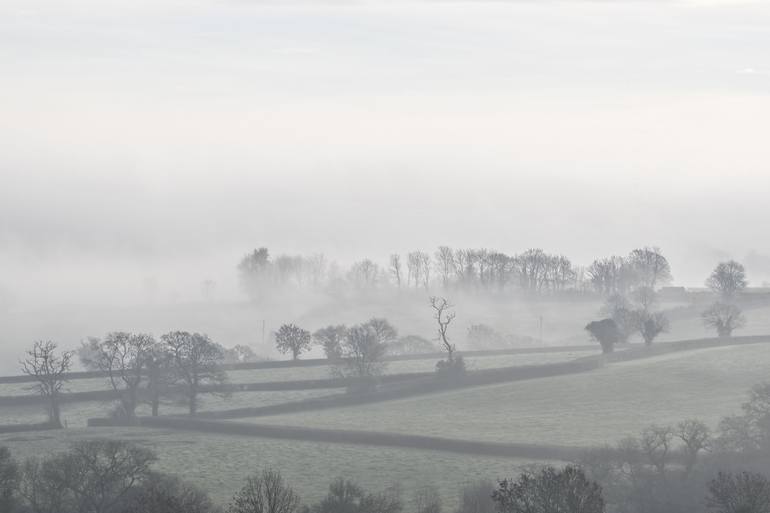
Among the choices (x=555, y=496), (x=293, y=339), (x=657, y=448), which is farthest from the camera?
(x=293, y=339)

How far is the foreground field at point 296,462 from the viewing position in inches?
3068

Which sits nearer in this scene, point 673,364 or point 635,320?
point 673,364

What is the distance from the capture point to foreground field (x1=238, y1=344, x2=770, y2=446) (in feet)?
307

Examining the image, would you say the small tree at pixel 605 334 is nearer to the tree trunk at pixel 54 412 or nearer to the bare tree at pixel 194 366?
the bare tree at pixel 194 366

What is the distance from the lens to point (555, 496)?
56500 millimetres

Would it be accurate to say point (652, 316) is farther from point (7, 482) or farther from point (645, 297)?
point (7, 482)

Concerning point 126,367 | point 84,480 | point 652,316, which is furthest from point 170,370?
point 652,316

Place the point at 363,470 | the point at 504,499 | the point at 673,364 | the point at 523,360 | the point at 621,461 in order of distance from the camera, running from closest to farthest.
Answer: the point at 504,499 → the point at 621,461 → the point at 363,470 → the point at 673,364 → the point at 523,360

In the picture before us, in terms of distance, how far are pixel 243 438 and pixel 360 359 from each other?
1125 inches

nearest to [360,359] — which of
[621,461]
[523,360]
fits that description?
[523,360]

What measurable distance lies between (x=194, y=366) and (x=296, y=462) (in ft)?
105

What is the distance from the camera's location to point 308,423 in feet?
331

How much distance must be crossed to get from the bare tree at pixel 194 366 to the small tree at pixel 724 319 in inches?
2131

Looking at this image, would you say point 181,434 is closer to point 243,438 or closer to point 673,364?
point 243,438
